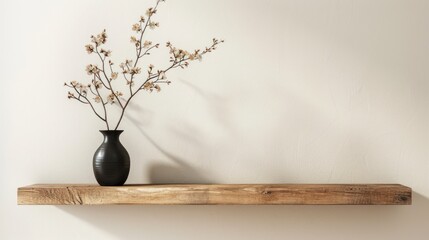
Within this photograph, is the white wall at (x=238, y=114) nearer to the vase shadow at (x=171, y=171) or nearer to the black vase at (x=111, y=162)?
the vase shadow at (x=171, y=171)

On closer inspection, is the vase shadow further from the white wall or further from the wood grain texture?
the wood grain texture

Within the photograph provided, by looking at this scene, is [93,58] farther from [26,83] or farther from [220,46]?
[220,46]

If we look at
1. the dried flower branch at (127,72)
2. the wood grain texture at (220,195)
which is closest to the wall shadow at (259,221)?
the wood grain texture at (220,195)

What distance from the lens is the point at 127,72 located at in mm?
1912

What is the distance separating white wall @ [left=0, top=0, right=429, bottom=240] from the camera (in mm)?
1896

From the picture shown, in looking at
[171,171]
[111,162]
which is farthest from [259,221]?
[111,162]

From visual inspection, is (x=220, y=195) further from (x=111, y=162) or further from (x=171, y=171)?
(x=111, y=162)

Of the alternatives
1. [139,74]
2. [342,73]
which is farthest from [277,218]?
[139,74]

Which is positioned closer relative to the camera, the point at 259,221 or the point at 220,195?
A: the point at 220,195

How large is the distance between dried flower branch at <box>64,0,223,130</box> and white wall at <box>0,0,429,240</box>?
30 mm

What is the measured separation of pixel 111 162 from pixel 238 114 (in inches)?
17.7

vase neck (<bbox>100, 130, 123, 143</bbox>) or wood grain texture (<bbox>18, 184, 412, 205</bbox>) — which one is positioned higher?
vase neck (<bbox>100, 130, 123, 143</bbox>)

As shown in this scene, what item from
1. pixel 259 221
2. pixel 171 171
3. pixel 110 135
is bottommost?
pixel 259 221

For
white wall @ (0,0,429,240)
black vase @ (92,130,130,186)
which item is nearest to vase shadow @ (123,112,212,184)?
white wall @ (0,0,429,240)
